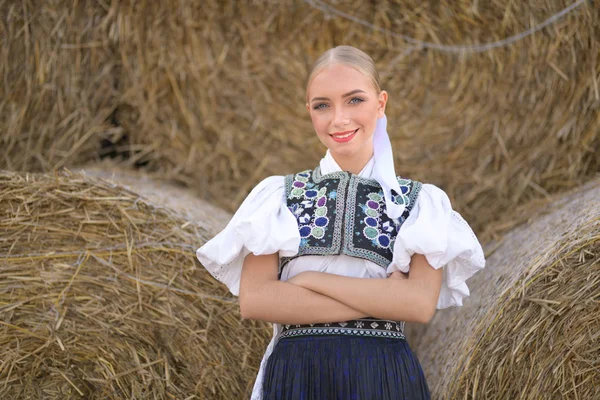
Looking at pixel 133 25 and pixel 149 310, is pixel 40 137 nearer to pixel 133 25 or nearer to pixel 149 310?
pixel 133 25

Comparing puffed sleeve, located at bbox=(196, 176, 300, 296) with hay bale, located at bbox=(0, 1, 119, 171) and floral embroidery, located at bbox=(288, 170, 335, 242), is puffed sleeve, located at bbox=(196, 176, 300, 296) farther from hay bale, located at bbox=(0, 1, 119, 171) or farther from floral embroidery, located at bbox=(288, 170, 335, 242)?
hay bale, located at bbox=(0, 1, 119, 171)

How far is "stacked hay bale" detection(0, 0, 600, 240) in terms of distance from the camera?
7.54 feet

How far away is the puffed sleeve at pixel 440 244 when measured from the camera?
4.28 feet

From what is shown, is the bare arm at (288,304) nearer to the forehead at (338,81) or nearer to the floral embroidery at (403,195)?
the floral embroidery at (403,195)

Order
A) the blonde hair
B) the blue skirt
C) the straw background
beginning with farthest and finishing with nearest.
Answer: the straw background → the blonde hair → the blue skirt

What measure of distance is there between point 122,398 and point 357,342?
28.1 inches

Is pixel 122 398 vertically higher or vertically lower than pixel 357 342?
lower

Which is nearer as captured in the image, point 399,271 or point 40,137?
point 399,271

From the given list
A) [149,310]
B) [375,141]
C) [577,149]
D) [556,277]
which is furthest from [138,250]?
[577,149]

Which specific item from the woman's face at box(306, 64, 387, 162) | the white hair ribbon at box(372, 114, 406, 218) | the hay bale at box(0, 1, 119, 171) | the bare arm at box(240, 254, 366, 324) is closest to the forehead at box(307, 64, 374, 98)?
the woman's face at box(306, 64, 387, 162)

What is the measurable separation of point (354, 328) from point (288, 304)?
0.40ft

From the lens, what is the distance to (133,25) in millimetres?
2408

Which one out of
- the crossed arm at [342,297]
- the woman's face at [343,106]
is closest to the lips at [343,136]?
the woman's face at [343,106]

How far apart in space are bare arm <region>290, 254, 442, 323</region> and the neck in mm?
233
